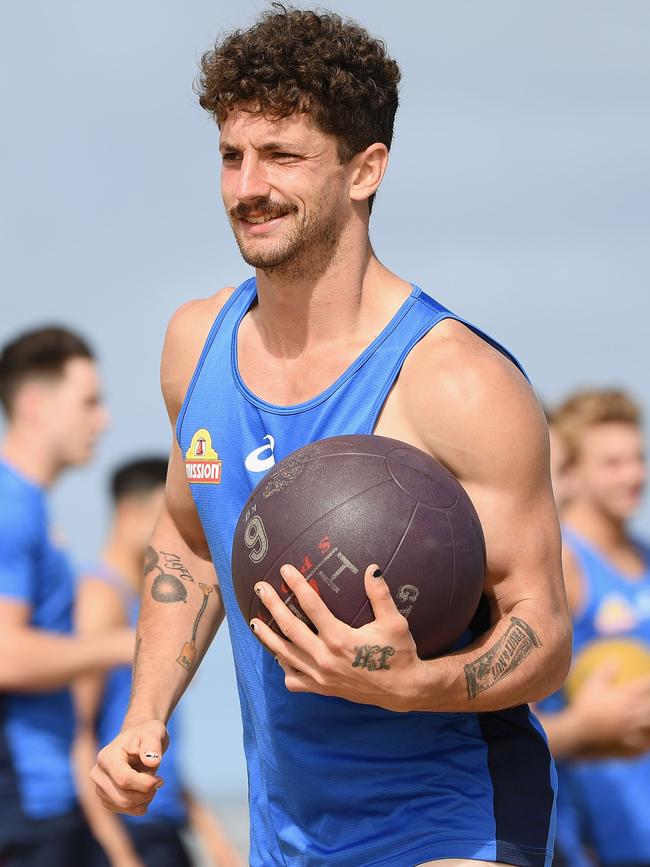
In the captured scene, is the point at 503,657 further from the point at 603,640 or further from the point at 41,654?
the point at 603,640

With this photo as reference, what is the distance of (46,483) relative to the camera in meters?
8.70

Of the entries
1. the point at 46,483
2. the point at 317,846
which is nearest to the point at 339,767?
the point at 317,846

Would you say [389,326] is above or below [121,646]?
above

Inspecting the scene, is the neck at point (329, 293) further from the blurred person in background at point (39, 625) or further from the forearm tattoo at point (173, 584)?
the blurred person in background at point (39, 625)

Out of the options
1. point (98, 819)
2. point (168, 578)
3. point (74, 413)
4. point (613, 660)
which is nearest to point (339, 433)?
point (168, 578)

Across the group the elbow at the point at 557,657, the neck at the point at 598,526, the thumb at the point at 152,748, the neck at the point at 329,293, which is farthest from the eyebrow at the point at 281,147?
the neck at the point at 598,526

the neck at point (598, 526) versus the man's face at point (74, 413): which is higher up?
the man's face at point (74, 413)

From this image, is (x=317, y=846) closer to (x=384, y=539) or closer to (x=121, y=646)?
(x=384, y=539)

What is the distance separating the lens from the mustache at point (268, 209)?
4789mm

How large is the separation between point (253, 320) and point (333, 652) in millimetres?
1547

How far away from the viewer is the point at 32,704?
8.49 meters

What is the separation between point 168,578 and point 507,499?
1385 millimetres

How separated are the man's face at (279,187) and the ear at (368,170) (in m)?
0.12

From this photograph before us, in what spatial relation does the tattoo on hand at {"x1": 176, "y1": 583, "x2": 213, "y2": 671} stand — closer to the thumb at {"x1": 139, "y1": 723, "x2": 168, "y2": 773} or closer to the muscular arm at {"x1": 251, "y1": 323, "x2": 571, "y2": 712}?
the thumb at {"x1": 139, "y1": 723, "x2": 168, "y2": 773}
